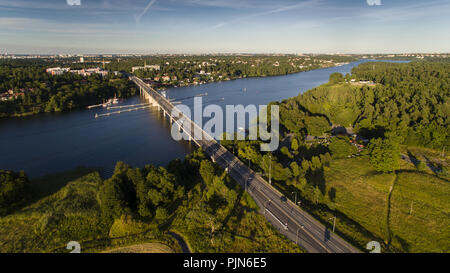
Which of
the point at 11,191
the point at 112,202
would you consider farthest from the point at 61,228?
the point at 11,191

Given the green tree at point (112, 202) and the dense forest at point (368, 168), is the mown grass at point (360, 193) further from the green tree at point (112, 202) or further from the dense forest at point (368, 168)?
the green tree at point (112, 202)

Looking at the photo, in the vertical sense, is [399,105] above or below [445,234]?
above

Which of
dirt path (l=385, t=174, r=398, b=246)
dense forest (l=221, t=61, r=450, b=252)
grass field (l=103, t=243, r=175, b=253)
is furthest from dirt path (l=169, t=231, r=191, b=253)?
dirt path (l=385, t=174, r=398, b=246)

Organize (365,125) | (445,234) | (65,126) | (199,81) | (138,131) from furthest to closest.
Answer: (199,81)
(65,126)
(138,131)
(365,125)
(445,234)

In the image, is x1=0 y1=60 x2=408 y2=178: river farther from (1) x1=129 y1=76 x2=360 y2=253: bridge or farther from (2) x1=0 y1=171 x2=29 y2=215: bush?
(1) x1=129 y1=76 x2=360 y2=253: bridge

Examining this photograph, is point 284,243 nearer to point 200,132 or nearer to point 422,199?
point 422,199

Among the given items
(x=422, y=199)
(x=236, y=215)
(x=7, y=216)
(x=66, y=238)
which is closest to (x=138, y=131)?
(x=7, y=216)
